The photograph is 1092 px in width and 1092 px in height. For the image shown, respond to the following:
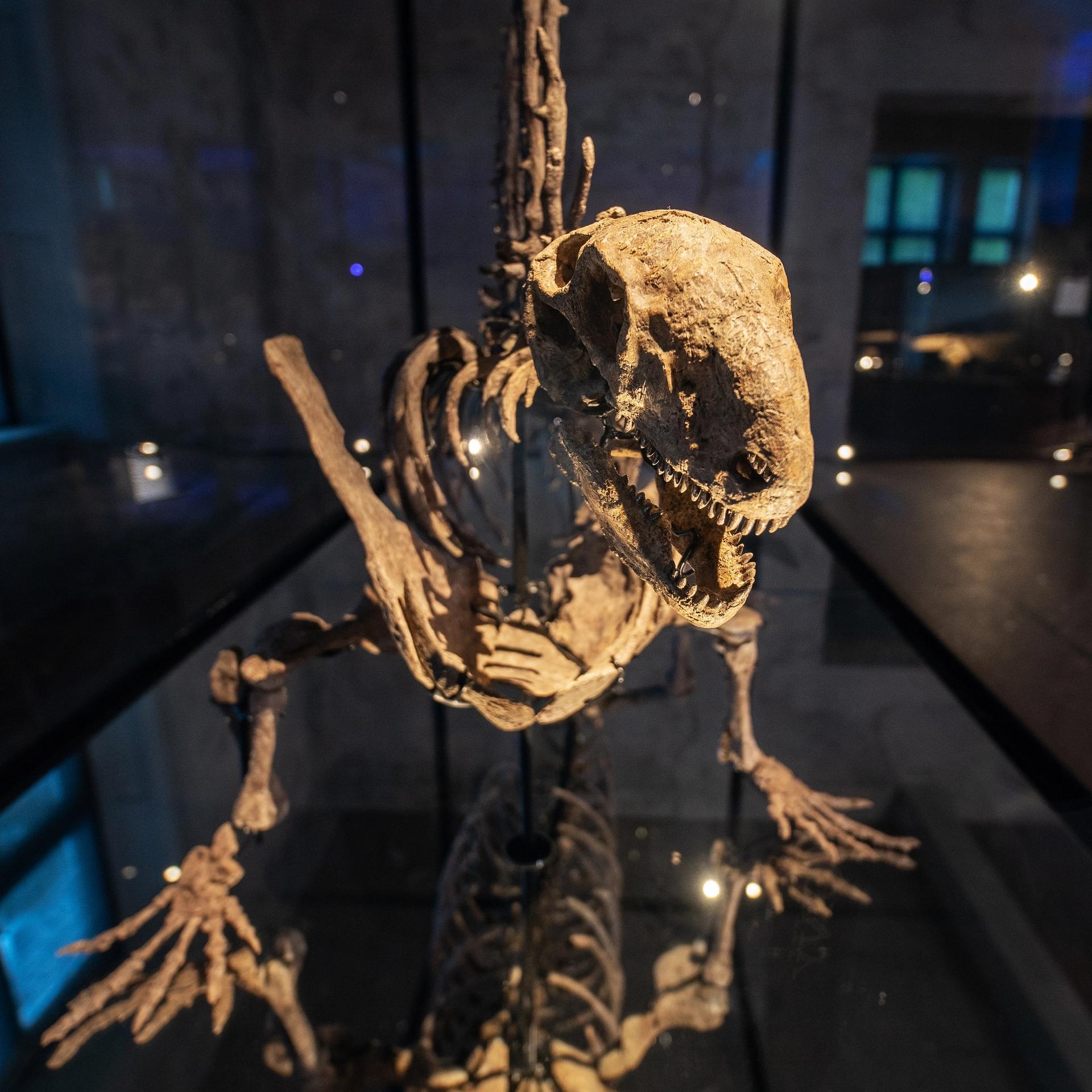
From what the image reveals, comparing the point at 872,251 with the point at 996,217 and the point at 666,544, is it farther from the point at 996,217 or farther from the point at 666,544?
the point at 666,544

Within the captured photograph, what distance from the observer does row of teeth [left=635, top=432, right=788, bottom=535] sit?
1.08m

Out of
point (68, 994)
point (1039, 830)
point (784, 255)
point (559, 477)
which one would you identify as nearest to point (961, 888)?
point (1039, 830)

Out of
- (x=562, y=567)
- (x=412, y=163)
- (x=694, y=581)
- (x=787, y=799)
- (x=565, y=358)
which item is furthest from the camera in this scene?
(x=412, y=163)

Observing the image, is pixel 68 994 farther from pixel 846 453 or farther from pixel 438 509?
pixel 846 453

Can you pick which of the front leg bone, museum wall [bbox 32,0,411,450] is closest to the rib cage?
the front leg bone

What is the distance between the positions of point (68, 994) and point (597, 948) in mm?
1280

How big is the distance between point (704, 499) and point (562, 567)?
31.8 inches

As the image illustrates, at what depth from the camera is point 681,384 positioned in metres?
1.04

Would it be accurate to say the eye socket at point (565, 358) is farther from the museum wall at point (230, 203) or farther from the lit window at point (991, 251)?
the lit window at point (991, 251)

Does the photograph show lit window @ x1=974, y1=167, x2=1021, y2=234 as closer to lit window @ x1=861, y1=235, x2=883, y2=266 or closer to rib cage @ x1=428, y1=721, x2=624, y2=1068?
lit window @ x1=861, y1=235, x2=883, y2=266

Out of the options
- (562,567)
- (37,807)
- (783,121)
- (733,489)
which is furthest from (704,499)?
(783,121)

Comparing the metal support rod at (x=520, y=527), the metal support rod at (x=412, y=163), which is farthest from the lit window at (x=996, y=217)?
the metal support rod at (x=520, y=527)

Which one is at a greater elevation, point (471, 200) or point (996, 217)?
point (471, 200)

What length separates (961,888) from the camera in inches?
86.4
